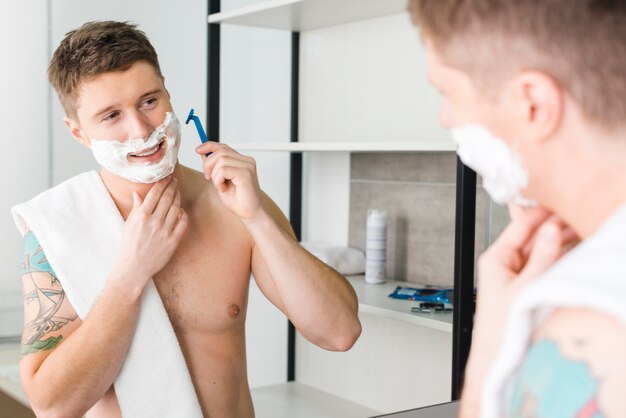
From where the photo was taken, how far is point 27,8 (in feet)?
7.20

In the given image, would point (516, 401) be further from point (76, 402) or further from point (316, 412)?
point (316, 412)

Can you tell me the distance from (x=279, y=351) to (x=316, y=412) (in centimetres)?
38

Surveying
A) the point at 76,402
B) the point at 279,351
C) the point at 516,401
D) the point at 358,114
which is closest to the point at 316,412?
→ the point at 279,351

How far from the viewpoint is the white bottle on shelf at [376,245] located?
2.04 metres

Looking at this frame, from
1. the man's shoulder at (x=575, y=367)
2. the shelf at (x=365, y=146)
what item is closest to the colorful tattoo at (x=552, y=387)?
the man's shoulder at (x=575, y=367)

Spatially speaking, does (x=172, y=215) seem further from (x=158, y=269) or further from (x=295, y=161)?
(x=295, y=161)

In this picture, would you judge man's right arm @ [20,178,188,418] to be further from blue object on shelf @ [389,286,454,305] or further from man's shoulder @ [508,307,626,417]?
man's shoulder @ [508,307,626,417]

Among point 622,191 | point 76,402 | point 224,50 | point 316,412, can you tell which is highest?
point 224,50

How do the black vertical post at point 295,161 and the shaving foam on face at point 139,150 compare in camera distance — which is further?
the black vertical post at point 295,161

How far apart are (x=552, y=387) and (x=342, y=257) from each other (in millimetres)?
1734

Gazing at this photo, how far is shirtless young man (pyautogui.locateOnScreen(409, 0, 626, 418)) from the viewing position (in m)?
0.41

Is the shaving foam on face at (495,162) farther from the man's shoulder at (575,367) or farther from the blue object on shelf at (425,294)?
the blue object on shelf at (425,294)

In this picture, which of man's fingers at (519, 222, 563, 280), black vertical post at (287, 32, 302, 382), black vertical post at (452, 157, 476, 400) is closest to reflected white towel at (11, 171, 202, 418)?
black vertical post at (452, 157, 476, 400)

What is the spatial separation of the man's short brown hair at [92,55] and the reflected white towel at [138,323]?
0.20 m
